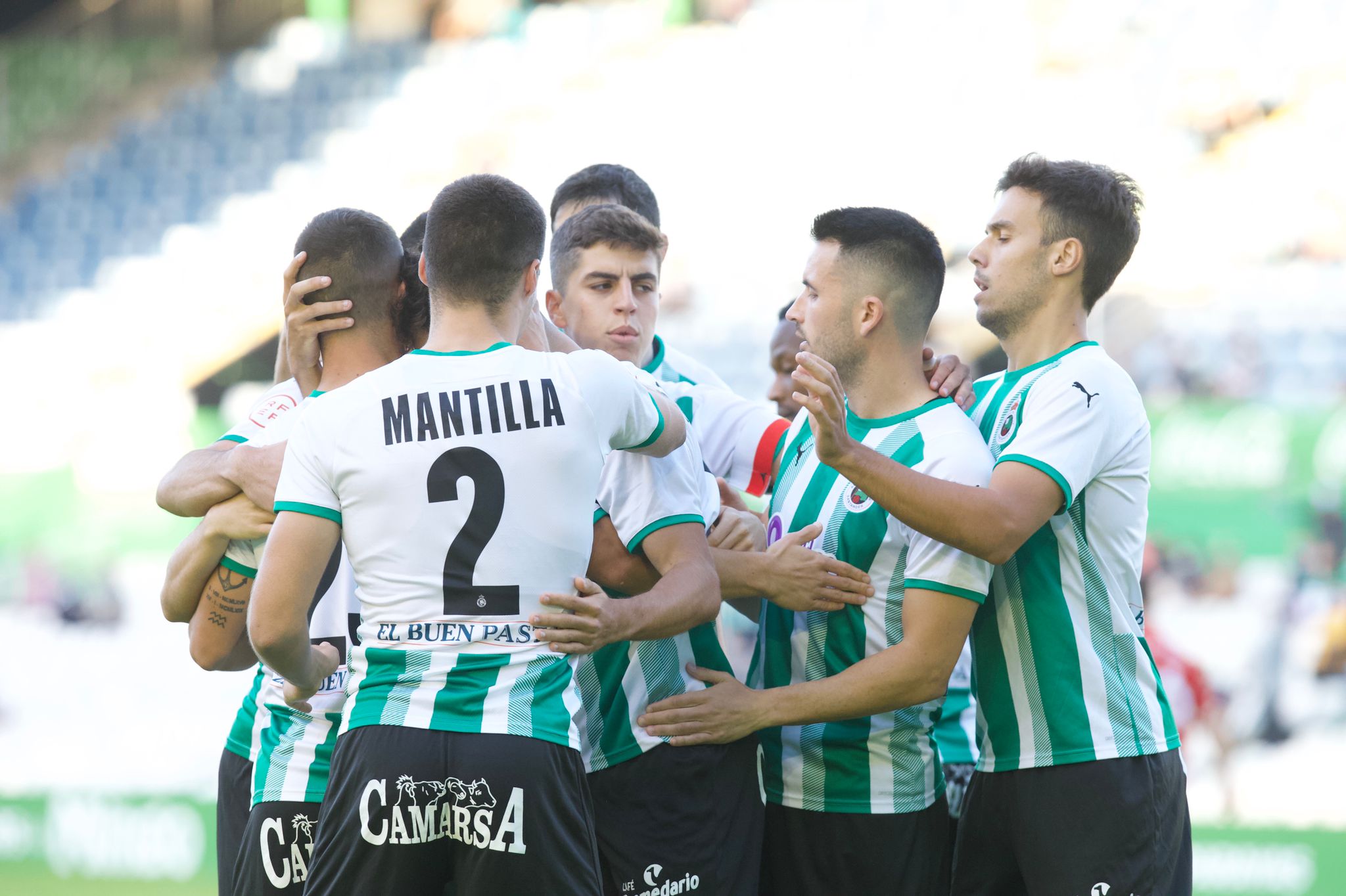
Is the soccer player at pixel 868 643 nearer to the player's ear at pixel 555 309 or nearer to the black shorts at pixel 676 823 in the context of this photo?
the black shorts at pixel 676 823

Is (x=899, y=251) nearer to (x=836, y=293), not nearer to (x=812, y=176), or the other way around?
(x=836, y=293)

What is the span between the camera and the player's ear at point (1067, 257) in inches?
134

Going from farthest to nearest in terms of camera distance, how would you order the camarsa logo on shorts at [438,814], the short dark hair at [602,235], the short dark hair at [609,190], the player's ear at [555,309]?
1. the short dark hair at [609,190]
2. the player's ear at [555,309]
3. the short dark hair at [602,235]
4. the camarsa logo on shorts at [438,814]

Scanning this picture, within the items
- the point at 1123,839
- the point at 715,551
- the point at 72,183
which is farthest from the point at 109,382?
the point at 1123,839

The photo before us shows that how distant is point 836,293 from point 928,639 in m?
0.96

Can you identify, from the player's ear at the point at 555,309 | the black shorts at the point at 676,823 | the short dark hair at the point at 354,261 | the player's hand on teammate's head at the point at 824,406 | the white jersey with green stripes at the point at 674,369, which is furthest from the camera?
the white jersey with green stripes at the point at 674,369

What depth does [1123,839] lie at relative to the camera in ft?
10.2

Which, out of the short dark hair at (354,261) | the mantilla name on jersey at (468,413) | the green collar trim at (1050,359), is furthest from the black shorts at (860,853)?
the short dark hair at (354,261)

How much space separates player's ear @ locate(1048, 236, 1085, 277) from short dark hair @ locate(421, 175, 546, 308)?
147 cm

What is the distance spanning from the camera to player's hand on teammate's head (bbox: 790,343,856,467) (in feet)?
9.52

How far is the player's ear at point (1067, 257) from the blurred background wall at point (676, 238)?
7444mm

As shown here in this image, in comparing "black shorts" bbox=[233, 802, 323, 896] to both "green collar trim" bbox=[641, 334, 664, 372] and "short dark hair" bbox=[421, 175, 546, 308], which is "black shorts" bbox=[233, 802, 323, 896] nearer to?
"short dark hair" bbox=[421, 175, 546, 308]

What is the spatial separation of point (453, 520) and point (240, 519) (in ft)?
2.27

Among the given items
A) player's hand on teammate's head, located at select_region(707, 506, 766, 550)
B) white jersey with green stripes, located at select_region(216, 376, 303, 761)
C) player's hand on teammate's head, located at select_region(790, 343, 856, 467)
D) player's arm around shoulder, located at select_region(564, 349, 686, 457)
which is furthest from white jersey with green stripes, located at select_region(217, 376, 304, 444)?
player's hand on teammate's head, located at select_region(790, 343, 856, 467)
